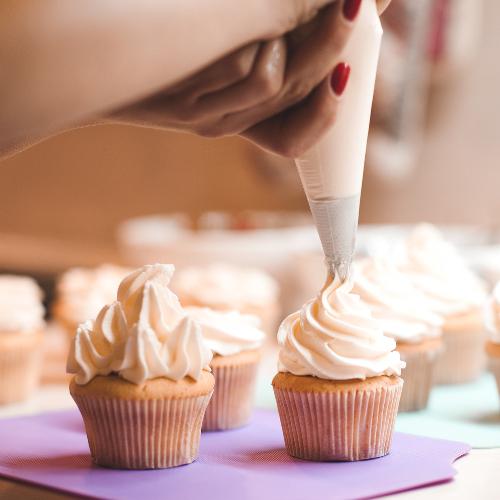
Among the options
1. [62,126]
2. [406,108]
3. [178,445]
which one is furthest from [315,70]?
[406,108]

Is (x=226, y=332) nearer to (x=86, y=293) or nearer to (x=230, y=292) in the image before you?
(x=230, y=292)

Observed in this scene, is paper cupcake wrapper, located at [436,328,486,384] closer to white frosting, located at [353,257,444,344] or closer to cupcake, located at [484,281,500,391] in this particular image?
white frosting, located at [353,257,444,344]

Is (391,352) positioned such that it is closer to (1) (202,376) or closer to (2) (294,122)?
(1) (202,376)

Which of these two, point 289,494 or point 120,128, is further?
point 120,128

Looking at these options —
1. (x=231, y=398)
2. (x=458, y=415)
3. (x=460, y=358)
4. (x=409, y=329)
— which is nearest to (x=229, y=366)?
(x=231, y=398)

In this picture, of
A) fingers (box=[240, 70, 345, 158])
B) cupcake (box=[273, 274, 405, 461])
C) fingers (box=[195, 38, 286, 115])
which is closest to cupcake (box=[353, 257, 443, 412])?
cupcake (box=[273, 274, 405, 461])

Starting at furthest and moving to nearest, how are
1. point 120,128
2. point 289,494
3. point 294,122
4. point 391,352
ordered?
1. point 120,128
2. point 391,352
3. point 289,494
4. point 294,122

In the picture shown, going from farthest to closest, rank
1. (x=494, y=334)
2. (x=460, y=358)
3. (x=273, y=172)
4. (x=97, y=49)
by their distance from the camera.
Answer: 1. (x=273, y=172)
2. (x=460, y=358)
3. (x=494, y=334)
4. (x=97, y=49)

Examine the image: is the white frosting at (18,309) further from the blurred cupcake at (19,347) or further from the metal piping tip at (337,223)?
the metal piping tip at (337,223)
